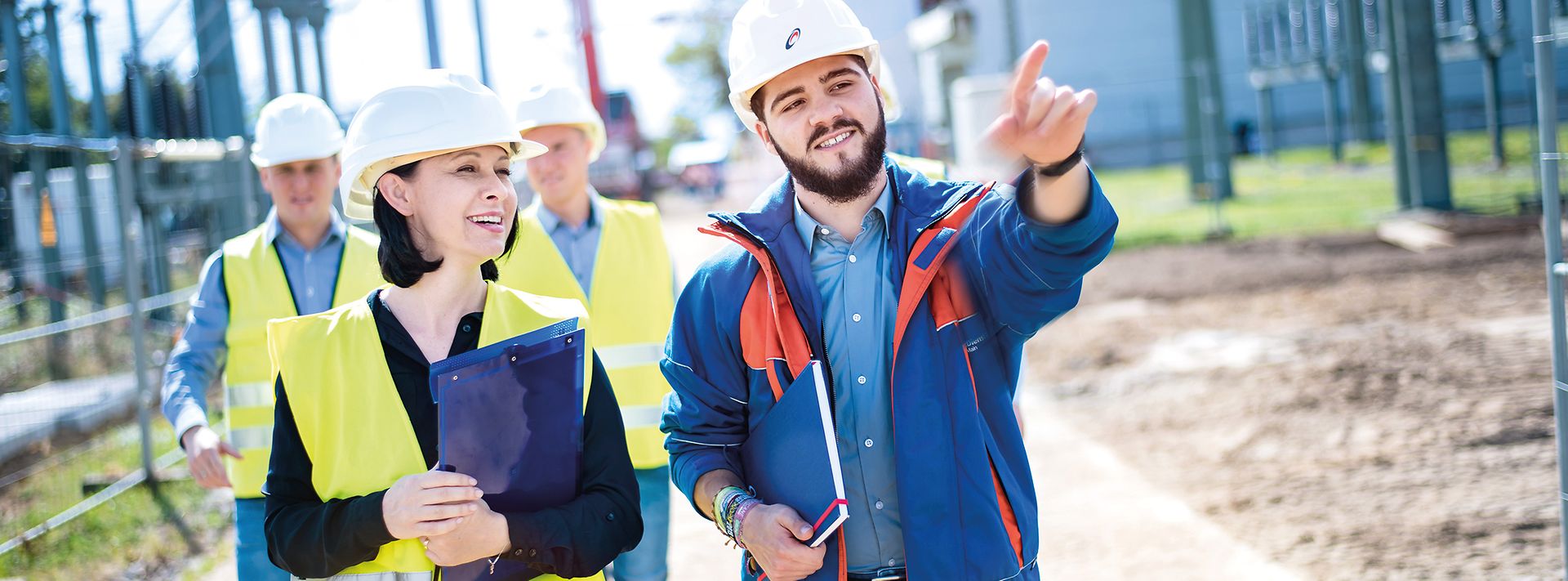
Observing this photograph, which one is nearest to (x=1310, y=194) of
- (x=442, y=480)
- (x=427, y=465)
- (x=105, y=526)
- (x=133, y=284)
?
(x=133, y=284)

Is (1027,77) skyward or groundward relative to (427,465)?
skyward

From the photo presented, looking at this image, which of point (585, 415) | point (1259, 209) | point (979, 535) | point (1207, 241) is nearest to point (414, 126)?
point (585, 415)

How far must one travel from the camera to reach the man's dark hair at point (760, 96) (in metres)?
2.70

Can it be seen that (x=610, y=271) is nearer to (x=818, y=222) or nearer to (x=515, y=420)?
(x=818, y=222)

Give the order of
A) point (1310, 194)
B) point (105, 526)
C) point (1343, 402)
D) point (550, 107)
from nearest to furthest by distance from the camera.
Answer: point (550, 107) → point (105, 526) → point (1343, 402) → point (1310, 194)

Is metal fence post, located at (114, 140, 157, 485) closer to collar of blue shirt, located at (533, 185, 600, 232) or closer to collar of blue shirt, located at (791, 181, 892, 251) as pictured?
collar of blue shirt, located at (533, 185, 600, 232)

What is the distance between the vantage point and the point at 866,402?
8.13 ft

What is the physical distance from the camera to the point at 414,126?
2.54m

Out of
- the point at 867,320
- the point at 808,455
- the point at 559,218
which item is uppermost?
the point at 559,218

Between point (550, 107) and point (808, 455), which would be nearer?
point (808, 455)

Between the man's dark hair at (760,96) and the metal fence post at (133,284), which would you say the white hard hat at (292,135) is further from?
the metal fence post at (133,284)

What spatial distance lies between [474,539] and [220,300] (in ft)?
6.80

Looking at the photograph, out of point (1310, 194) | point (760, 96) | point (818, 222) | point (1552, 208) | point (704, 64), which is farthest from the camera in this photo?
point (704, 64)

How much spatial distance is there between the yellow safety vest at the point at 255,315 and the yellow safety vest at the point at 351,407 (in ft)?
4.76
